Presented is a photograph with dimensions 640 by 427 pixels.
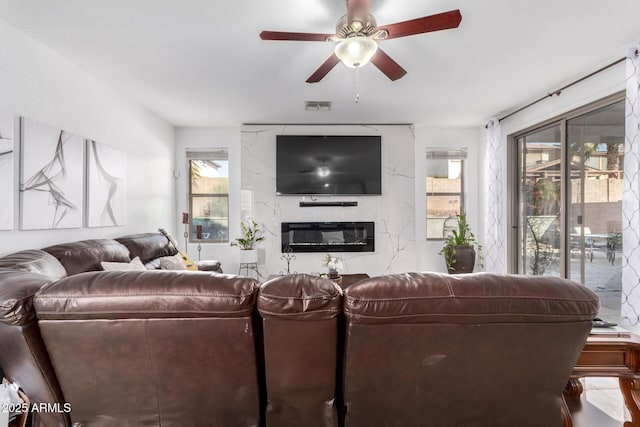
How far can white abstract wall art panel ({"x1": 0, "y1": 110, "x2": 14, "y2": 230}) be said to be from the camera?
207cm

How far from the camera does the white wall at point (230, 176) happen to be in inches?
203

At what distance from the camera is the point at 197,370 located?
3.55 feet

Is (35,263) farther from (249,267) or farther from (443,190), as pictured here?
(443,190)

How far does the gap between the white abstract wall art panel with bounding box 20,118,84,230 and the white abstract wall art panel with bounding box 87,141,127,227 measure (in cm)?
13

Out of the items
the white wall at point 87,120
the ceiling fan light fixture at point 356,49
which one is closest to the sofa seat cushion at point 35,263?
the white wall at point 87,120

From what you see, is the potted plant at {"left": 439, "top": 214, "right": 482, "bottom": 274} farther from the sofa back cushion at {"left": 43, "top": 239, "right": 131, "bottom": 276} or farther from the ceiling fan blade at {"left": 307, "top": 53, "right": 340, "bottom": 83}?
the sofa back cushion at {"left": 43, "top": 239, "right": 131, "bottom": 276}

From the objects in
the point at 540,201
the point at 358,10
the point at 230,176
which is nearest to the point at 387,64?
the point at 358,10

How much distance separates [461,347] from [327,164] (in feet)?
13.6

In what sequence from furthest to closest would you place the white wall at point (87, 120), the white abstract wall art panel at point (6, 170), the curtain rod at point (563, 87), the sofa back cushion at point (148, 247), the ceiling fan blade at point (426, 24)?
the sofa back cushion at point (148, 247), the curtain rod at point (563, 87), the white wall at point (87, 120), the white abstract wall art panel at point (6, 170), the ceiling fan blade at point (426, 24)

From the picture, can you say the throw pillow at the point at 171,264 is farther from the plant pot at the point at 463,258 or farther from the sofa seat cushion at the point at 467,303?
the plant pot at the point at 463,258

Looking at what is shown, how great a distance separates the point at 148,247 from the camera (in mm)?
3322

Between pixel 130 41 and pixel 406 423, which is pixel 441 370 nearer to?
pixel 406 423

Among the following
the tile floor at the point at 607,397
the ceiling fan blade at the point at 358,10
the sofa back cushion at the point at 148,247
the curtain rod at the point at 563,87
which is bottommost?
the tile floor at the point at 607,397

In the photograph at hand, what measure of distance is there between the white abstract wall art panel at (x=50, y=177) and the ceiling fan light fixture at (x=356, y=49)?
2.26 meters
